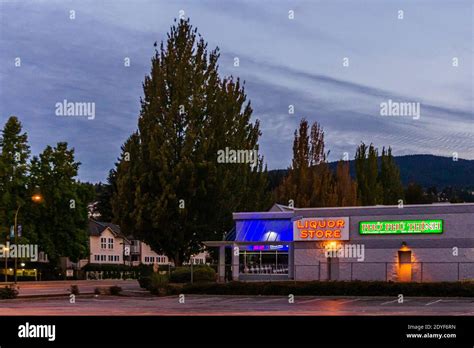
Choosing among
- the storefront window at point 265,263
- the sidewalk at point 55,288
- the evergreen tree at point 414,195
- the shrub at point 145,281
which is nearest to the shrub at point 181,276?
the sidewalk at point 55,288

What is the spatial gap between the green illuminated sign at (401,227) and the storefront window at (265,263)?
5952 millimetres

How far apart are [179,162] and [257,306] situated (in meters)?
25.1

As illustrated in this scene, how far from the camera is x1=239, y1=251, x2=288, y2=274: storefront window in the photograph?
179 feet

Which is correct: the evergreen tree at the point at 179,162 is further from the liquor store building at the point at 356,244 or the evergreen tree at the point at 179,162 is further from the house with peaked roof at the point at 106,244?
the house with peaked roof at the point at 106,244

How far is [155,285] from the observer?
4462 centimetres

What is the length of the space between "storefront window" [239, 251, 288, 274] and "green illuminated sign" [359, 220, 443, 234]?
5.95 metres

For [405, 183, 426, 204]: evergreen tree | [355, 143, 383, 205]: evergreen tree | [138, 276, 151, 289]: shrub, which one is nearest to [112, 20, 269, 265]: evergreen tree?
[138, 276, 151, 289]: shrub

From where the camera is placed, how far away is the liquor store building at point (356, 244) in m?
48.8

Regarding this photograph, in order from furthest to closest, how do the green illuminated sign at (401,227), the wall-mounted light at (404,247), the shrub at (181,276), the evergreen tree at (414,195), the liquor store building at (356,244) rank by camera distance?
the evergreen tree at (414,195) < the shrub at (181,276) < the wall-mounted light at (404,247) < the green illuminated sign at (401,227) < the liquor store building at (356,244)

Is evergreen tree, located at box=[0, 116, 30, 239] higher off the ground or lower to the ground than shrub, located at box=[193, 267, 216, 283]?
higher

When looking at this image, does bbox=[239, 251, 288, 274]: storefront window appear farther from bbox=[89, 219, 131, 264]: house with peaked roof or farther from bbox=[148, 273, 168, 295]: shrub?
bbox=[89, 219, 131, 264]: house with peaked roof

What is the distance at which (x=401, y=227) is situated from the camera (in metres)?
50.5
